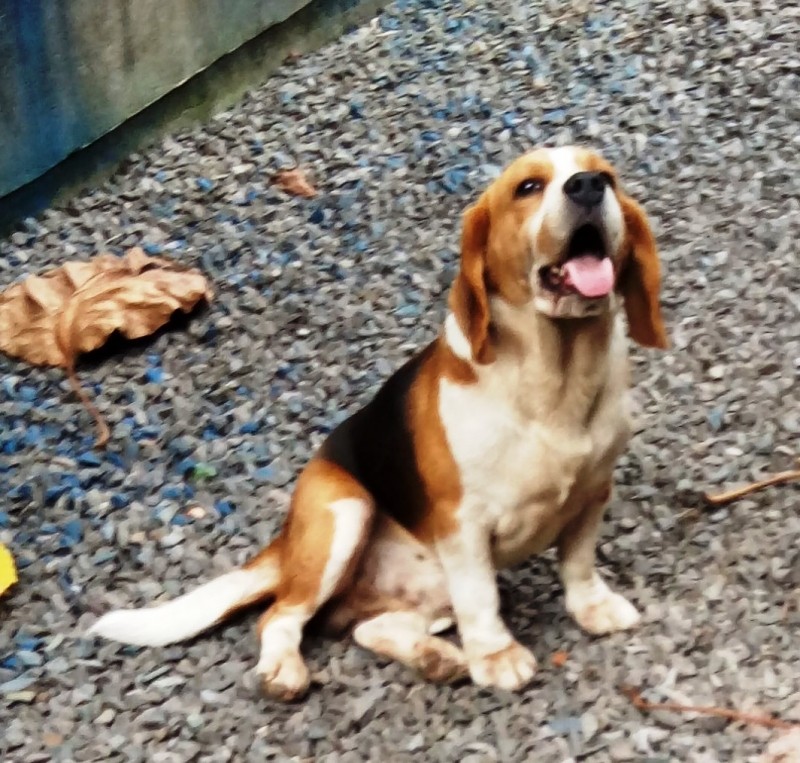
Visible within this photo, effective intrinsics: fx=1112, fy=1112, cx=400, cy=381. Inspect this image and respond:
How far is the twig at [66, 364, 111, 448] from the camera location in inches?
128

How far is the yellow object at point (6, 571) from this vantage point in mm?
2754

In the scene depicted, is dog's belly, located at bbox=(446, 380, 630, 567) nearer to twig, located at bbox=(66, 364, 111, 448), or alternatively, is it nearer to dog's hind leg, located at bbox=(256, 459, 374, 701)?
dog's hind leg, located at bbox=(256, 459, 374, 701)

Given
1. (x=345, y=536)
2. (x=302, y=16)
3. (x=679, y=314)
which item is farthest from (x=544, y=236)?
(x=302, y=16)

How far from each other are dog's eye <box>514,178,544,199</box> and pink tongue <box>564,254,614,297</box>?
162 millimetres

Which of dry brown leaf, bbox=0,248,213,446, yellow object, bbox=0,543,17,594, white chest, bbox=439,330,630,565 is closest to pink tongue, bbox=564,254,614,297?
white chest, bbox=439,330,630,565

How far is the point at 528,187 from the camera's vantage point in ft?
7.00

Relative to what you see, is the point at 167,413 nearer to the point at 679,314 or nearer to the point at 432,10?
the point at 679,314

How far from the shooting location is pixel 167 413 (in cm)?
337

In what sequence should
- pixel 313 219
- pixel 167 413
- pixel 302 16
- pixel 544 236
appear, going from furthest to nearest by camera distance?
pixel 302 16
pixel 313 219
pixel 167 413
pixel 544 236

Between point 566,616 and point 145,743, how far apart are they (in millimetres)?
986

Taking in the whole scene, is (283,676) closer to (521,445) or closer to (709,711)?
(521,445)

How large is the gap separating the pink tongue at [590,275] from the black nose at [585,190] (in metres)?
0.11

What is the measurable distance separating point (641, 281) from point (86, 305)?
205 centimetres

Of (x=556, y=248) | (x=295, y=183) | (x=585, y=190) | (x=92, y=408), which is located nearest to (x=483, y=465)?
(x=556, y=248)
